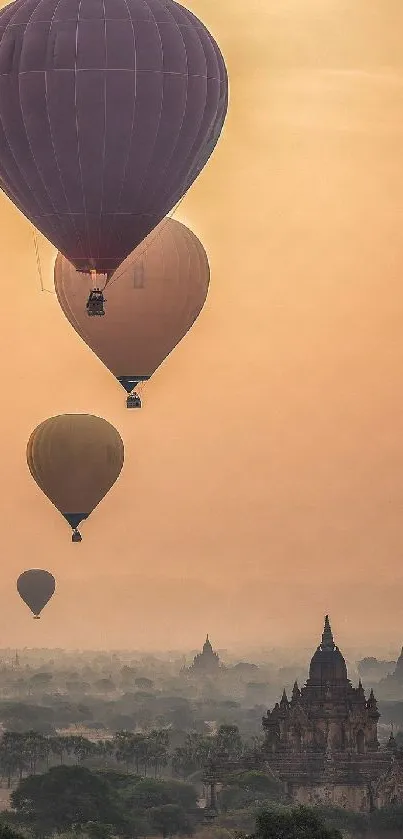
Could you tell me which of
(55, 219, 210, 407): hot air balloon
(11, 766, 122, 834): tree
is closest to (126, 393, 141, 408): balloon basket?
(55, 219, 210, 407): hot air balloon

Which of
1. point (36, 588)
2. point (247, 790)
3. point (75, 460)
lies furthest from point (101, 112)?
point (36, 588)

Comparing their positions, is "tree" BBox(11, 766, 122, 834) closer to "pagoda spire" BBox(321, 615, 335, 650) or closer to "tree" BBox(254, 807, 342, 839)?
"pagoda spire" BBox(321, 615, 335, 650)

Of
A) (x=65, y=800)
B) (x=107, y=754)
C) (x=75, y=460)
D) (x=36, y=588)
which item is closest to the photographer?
(x=75, y=460)

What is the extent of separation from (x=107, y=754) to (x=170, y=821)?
43048mm

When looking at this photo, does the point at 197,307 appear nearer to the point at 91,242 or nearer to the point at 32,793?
the point at 91,242

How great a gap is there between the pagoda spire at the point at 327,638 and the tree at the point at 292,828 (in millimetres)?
39153

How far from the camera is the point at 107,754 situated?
15088cm

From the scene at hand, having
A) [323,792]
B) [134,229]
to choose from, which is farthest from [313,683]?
[134,229]

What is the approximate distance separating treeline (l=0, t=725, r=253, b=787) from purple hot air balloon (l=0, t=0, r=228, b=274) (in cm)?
8829

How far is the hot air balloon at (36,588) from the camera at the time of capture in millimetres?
134250

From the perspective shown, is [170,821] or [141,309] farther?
[170,821]

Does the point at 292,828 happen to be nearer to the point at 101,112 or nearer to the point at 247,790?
the point at 101,112

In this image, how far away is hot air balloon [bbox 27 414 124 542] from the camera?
7162 cm

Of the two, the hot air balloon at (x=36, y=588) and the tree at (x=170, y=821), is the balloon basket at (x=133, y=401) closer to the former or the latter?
the tree at (x=170, y=821)
